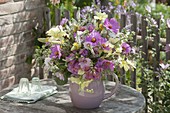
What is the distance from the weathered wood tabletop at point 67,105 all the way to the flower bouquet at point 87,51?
0.47 feet

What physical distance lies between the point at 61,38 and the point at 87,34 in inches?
5.4

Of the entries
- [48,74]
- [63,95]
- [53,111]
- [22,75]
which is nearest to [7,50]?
[22,75]

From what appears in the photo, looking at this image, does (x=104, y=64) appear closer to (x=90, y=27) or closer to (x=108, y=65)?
(x=108, y=65)

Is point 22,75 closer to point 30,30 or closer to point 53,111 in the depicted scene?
point 30,30

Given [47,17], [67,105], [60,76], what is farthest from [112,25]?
[47,17]

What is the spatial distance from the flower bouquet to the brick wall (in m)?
1.24

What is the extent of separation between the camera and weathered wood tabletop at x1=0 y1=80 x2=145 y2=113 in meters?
2.33

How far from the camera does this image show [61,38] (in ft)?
7.26

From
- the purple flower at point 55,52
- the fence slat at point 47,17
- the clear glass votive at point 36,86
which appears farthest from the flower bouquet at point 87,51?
the fence slat at point 47,17

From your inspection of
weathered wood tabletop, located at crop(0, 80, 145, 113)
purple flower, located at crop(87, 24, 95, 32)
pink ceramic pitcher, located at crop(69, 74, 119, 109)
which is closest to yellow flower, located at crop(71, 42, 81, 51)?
purple flower, located at crop(87, 24, 95, 32)

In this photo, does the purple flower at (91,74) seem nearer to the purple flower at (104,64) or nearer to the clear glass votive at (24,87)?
the purple flower at (104,64)

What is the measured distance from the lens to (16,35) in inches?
141

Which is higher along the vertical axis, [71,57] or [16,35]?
[16,35]

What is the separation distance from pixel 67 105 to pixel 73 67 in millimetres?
317
